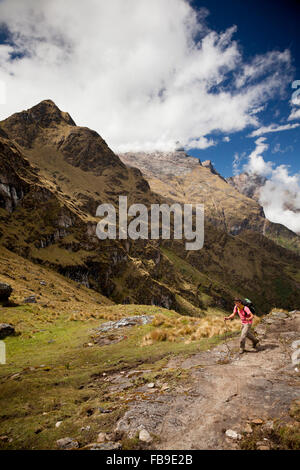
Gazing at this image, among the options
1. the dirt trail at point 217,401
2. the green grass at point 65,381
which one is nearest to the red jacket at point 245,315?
the dirt trail at point 217,401

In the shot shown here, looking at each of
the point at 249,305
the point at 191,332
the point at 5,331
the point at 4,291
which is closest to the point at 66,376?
the point at 191,332

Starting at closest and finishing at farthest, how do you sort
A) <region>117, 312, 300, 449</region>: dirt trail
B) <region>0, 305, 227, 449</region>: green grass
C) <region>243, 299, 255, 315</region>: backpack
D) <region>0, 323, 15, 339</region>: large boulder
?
<region>117, 312, 300, 449</region>: dirt trail
<region>0, 305, 227, 449</region>: green grass
<region>243, 299, 255, 315</region>: backpack
<region>0, 323, 15, 339</region>: large boulder

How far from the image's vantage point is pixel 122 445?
4.99 meters

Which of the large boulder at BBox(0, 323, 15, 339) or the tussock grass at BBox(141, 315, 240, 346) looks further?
the large boulder at BBox(0, 323, 15, 339)

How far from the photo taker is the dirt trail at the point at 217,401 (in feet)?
17.3

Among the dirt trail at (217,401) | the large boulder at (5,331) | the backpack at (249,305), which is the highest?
the backpack at (249,305)

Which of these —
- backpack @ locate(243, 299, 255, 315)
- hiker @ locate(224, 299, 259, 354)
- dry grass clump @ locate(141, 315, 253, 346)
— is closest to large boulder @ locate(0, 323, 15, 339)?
dry grass clump @ locate(141, 315, 253, 346)

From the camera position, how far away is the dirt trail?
527 cm

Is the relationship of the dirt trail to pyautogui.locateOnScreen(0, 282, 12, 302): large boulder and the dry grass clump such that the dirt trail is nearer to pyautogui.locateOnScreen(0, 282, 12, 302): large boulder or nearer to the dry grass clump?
the dry grass clump

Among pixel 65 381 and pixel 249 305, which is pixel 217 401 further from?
pixel 65 381

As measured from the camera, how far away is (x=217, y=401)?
21.8 feet

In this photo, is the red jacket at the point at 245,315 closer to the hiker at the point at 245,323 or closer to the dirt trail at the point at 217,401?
the hiker at the point at 245,323

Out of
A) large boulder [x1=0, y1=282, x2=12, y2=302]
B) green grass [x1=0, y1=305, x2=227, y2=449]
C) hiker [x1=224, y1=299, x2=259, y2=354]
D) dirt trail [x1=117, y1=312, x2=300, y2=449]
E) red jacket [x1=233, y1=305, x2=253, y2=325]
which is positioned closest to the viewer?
dirt trail [x1=117, y1=312, x2=300, y2=449]
